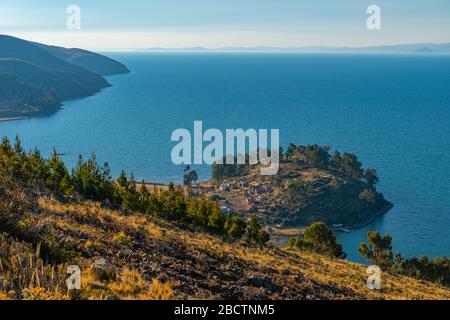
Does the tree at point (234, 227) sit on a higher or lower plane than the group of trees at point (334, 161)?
higher

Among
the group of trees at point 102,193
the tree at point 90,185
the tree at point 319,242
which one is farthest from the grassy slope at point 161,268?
the tree at point 319,242

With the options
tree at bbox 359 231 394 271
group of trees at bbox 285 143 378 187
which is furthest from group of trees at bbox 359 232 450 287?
group of trees at bbox 285 143 378 187

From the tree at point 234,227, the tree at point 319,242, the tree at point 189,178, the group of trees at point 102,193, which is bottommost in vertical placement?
the tree at point 189,178

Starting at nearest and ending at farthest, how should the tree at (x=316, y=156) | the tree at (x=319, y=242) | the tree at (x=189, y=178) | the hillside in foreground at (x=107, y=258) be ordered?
1. the hillside in foreground at (x=107, y=258)
2. the tree at (x=319, y=242)
3. the tree at (x=189, y=178)
4. the tree at (x=316, y=156)

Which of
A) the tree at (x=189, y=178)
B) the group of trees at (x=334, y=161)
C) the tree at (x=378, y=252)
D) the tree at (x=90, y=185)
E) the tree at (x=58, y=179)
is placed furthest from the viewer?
the group of trees at (x=334, y=161)

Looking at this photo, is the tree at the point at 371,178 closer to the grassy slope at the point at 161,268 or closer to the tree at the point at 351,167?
the tree at the point at 351,167
